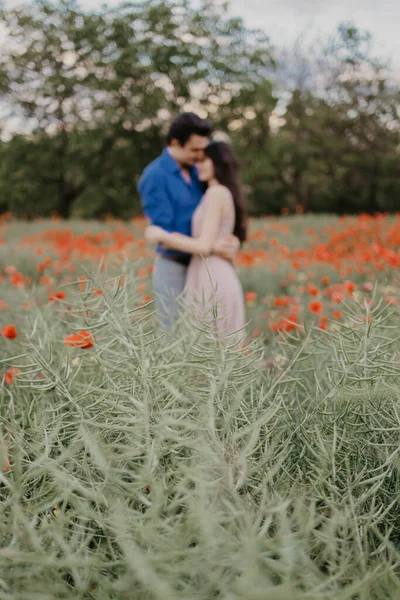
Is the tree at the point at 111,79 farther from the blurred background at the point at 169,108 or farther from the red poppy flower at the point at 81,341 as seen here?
the red poppy flower at the point at 81,341

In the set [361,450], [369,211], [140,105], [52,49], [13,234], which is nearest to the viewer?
[361,450]

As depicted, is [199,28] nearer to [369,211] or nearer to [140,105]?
[140,105]

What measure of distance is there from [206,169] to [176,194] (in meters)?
0.22

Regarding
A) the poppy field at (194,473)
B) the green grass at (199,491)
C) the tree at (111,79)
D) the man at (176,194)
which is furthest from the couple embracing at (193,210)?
the tree at (111,79)

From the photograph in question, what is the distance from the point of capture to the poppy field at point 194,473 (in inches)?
25.4

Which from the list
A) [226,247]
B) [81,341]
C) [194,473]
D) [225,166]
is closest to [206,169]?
[225,166]

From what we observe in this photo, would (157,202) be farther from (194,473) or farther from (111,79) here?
(111,79)

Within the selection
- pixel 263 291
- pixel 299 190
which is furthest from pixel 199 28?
pixel 263 291

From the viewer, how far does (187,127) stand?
3.09m

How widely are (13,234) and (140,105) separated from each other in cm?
748

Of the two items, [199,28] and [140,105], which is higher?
[199,28]

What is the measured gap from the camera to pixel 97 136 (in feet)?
53.7

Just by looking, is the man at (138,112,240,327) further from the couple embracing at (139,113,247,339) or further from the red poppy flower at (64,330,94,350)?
the red poppy flower at (64,330,94,350)

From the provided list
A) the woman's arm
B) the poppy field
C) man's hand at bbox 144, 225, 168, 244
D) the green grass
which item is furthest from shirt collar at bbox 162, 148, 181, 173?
the green grass
